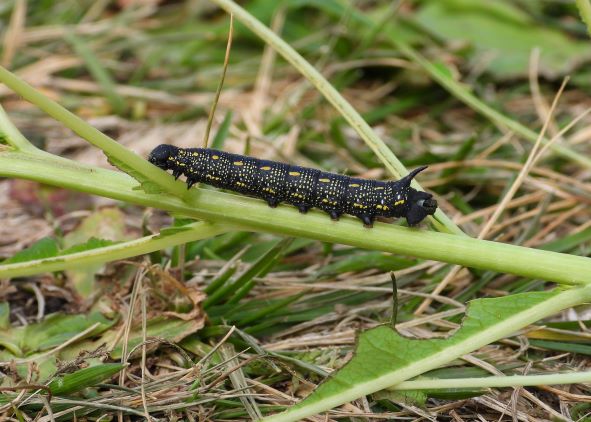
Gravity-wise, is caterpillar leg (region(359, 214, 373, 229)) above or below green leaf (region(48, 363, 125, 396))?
above

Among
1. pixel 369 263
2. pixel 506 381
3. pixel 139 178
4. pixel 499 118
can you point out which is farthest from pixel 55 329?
pixel 499 118

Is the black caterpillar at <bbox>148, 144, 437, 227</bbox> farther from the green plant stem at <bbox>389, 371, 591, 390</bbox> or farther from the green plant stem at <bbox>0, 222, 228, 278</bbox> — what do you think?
the green plant stem at <bbox>389, 371, 591, 390</bbox>

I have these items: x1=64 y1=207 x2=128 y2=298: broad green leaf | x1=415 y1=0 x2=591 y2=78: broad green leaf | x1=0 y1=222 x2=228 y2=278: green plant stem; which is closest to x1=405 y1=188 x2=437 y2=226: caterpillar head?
x1=0 y1=222 x2=228 y2=278: green plant stem

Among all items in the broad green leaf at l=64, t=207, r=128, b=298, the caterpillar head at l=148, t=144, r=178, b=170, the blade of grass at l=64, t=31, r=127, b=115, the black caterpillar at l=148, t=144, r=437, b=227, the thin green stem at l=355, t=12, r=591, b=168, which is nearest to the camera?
the black caterpillar at l=148, t=144, r=437, b=227

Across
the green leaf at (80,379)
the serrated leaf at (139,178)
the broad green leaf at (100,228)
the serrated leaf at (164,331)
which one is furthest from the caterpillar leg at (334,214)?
the broad green leaf at (100,228)

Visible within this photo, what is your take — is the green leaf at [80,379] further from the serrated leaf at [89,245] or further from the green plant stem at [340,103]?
the green plant stem at [340,103]

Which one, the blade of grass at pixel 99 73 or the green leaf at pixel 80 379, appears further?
the blade of grass at pixel 99 73

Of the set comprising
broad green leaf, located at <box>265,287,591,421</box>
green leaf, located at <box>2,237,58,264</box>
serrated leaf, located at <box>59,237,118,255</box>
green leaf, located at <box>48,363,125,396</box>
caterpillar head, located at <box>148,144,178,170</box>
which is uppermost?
caterpillar head, located at <box>148,144,178,170</box>
